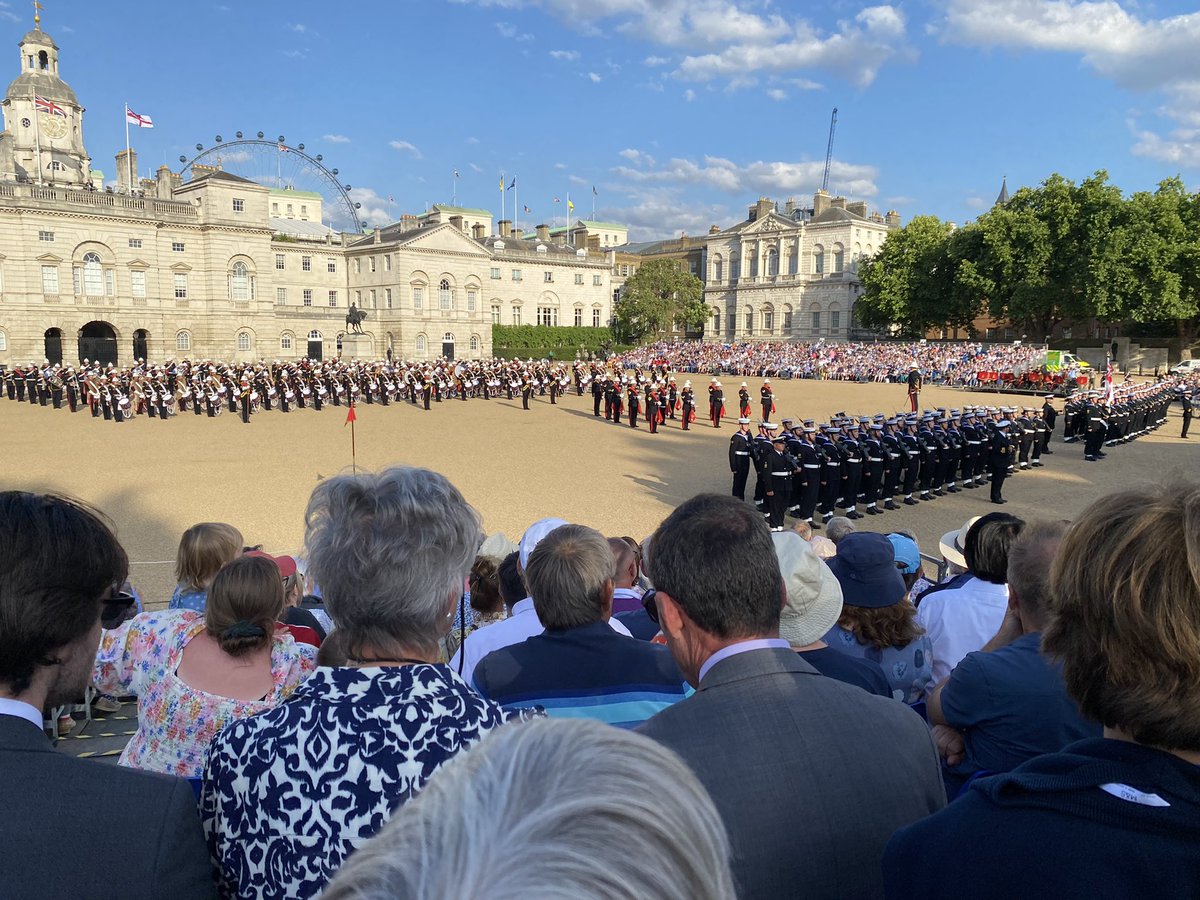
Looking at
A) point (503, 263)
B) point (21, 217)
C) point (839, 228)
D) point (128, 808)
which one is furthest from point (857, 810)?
point (839, 228)

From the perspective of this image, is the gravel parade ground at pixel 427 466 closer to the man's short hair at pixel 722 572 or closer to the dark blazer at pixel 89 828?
the dark blazer at pixel 89 828

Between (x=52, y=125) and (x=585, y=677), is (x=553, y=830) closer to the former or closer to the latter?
(x=585, y=677)

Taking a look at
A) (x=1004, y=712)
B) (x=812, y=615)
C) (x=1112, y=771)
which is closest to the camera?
(x=1112, y=771)

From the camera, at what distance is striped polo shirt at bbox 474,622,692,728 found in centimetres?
265

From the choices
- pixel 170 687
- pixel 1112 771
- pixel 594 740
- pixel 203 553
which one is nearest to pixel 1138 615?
pixel 1112 771

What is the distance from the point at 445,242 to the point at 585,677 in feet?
200

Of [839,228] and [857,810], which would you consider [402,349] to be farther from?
[857,810]

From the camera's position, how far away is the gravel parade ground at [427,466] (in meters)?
12.4

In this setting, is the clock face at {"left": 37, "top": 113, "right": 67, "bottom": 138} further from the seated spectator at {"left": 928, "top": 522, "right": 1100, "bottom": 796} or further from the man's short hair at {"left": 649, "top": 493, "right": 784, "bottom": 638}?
the seated spectator at {"left": 928, "top": 522, "right": 1100, "bottom": 796}

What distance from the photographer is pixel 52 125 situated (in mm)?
59781

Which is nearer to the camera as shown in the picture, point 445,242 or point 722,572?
point 722,572

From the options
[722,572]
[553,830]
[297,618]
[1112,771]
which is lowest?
[297,618]

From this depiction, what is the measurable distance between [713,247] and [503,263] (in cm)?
2383

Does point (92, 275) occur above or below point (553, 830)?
above
